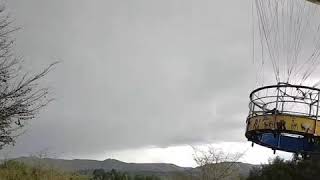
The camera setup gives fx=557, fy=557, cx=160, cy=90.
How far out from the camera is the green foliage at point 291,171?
48.0 metres

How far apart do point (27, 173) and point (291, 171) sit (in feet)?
92.8

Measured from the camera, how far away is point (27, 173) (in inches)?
1164

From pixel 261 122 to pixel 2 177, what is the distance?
613 inches

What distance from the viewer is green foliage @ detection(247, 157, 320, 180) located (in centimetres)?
4797

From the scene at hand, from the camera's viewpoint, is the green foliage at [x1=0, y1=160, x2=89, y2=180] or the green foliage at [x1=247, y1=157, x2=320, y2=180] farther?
the green foliage at [x1=247, y1=157, x2=320, y2=180]

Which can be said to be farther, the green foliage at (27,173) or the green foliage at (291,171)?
the green foliage at (291,171)

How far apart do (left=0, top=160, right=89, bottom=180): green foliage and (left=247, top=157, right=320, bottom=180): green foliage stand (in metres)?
23.9

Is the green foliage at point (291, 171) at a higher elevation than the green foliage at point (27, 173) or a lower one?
higher

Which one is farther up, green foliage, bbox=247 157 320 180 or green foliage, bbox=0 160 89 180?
green foliage, bbox=247 157 320 180

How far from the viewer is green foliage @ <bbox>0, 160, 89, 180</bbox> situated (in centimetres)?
2823

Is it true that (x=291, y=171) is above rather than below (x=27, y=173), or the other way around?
above

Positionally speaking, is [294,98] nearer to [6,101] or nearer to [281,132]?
[281,132]

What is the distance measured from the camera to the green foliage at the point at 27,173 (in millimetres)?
28234

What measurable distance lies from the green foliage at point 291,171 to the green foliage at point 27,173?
942 inches
